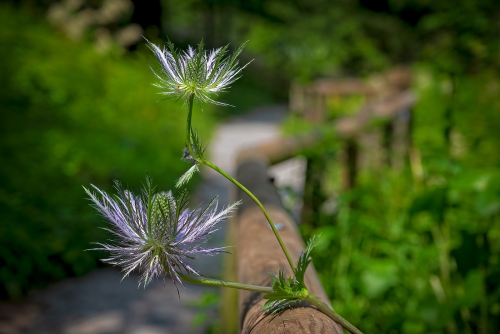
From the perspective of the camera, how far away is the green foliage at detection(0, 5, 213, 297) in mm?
3631

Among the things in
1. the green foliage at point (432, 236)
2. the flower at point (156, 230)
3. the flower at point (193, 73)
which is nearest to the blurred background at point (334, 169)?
the green foliage at point (432, 236)

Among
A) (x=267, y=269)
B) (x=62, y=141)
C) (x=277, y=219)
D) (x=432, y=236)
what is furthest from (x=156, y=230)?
(x=62, y=141)

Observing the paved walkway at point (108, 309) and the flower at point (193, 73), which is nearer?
the flower at point (193, 73)

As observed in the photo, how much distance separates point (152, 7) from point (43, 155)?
9.03 metres

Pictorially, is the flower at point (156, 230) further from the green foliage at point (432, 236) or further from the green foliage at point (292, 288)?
the green foliage at point (432, 236)

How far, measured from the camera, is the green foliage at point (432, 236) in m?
1.79

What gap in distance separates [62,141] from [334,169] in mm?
2789

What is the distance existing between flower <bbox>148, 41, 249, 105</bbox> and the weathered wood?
31cm

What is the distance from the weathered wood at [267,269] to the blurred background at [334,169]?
38cm

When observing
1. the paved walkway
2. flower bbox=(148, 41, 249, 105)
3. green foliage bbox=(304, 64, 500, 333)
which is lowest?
the paved walkway

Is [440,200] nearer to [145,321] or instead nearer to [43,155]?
[145,321]

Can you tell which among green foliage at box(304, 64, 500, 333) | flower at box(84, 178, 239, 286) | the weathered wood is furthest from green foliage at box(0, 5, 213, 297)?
flower at box(84, 178, 239, 286)

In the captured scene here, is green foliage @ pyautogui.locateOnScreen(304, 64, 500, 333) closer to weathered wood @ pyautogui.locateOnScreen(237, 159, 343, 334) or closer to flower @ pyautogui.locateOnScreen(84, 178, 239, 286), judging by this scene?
weathered wood @ pyautogui.locateOnScreen(237, 159, 343, 334)

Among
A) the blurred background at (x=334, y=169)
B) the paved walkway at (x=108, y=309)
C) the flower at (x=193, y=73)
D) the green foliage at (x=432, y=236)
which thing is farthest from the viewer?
the paved walkway at (x=108, y=309)
